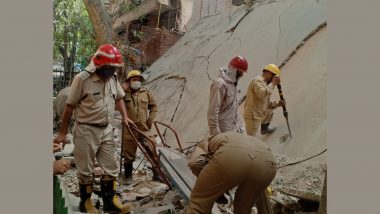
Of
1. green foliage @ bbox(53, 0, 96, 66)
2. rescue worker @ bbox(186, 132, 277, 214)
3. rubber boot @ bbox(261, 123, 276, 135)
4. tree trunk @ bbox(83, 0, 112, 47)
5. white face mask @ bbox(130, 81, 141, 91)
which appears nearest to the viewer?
rescue worker @ bbox(186, 132, 277, 214)

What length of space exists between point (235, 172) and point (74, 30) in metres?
11.2

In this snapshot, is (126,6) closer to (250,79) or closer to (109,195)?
(250,79)

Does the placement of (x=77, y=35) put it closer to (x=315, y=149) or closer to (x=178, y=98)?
(x=178, y=98)

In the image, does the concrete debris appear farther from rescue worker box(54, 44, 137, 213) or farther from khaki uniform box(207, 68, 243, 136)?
khaki uniform box(207, 68, 243, 136)

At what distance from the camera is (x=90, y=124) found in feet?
12.2

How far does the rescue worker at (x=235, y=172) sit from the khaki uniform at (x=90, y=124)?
1.24m

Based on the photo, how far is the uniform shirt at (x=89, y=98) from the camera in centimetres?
365

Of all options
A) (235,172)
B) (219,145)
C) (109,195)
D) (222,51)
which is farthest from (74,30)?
(235,172)

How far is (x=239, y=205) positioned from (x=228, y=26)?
8.45 m

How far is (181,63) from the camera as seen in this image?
1113 centimetres

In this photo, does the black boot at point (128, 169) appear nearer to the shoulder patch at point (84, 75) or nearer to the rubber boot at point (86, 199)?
the rubber boot at point (86, 199)

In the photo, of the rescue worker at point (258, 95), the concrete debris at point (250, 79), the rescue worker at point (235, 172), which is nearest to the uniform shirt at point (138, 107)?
the concrete debris at point (250, 79)

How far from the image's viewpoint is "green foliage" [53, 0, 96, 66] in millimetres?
11688

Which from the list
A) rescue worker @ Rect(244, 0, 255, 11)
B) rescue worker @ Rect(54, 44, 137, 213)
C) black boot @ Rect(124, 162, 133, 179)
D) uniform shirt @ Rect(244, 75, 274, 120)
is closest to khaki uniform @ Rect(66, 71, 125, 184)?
rescue worker @ Rect(54, 44, 137, 213)
